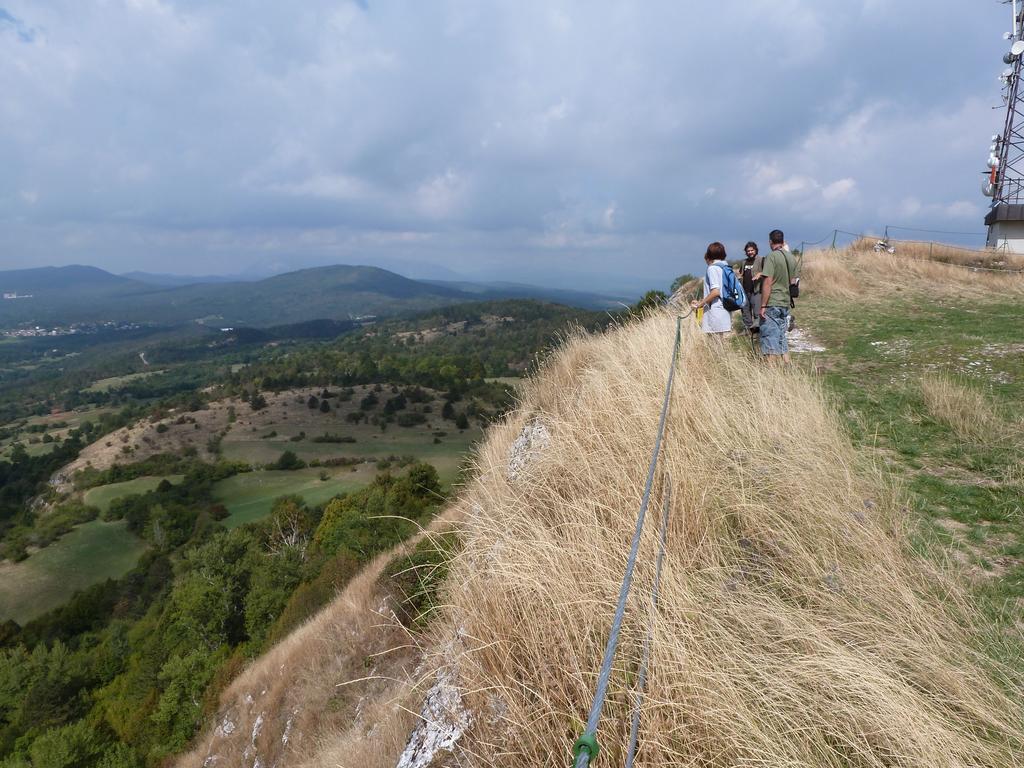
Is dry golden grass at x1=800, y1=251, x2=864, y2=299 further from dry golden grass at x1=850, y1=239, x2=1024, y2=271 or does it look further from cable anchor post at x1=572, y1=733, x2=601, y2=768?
cable anchor post at x1=572, y1=733, x2=601, y2=768

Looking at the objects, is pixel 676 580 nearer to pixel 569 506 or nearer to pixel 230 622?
pixel 569 506

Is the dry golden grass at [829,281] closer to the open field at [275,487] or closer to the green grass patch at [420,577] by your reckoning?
the green grass patch at [420,577]

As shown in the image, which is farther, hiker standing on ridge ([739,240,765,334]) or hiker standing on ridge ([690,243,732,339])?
hiker standing on ridge ([739,240,765,334])

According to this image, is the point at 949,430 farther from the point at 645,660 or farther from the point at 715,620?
the point at 645,660

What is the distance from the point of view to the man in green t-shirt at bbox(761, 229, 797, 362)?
7.23 m

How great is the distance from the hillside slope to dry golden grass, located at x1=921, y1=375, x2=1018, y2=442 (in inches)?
57.5

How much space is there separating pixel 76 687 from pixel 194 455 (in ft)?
218

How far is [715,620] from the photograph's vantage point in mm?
1952

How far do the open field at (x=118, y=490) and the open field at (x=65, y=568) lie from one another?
711 cm

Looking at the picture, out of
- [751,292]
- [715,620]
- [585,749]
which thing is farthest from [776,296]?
[585,749]

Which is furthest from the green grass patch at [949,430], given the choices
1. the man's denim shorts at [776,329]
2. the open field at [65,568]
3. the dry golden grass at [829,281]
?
the open field at [65,568]

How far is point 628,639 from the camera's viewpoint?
199cm

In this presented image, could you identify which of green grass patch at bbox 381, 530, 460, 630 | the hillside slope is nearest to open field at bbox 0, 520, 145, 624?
green grass patch at bbox 381, 530, 460, 630

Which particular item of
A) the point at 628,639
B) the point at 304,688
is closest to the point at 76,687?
the point at 304,688
